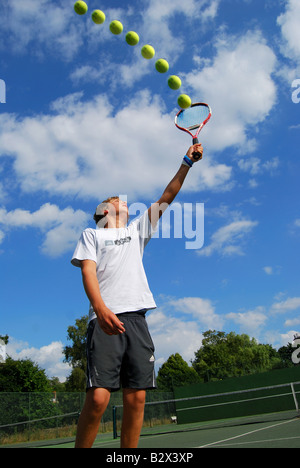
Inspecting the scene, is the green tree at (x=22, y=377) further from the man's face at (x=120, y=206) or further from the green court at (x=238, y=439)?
the man's face at (x=120, y=206)

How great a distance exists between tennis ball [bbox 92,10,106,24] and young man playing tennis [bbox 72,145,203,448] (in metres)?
3.91

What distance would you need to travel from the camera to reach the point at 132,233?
3.12 metres

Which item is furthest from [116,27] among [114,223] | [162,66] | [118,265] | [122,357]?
[122,357]

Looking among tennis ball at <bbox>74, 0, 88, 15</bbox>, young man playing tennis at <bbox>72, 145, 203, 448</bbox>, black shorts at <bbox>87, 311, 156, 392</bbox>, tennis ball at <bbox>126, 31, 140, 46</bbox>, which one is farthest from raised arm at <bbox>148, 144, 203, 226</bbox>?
tennis ball at <bbox>74, 0, 88, 15</bbox>

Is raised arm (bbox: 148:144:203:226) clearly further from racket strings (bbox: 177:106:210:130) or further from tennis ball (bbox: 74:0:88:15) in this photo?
tennis ball (bbox: 74:0:88:15)

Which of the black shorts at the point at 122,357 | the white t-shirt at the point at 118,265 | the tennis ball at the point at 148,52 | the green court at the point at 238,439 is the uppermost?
the tennis ball at the point at 148,52

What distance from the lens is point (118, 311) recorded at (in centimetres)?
274

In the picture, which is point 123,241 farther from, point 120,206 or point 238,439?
point 238,439

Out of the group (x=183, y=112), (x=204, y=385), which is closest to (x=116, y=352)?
(x=183, y=112)

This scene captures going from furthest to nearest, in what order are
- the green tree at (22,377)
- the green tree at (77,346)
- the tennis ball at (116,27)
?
the green tree at (77,346) → the green tree at (22,377) → the tennis ball at (116,27)

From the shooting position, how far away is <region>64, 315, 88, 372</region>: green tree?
126 feet

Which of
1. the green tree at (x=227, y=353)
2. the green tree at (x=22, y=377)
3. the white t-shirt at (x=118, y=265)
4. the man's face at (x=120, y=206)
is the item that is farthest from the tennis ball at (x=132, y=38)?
the green tree at (x=227, y=353)

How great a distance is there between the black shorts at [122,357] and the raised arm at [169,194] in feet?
2.58

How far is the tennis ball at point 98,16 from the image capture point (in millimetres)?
5969
